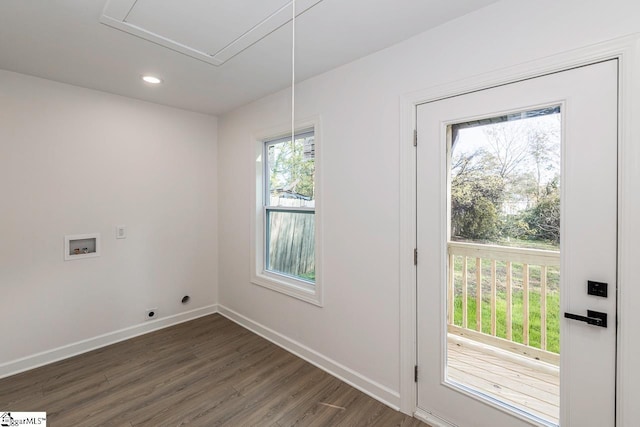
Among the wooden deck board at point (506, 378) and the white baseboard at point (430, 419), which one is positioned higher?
the wooden deck board at point (506, 378)

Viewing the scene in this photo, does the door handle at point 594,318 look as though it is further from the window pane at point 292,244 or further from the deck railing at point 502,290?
the window pane at point 292,244

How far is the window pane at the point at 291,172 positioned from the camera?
2.85 metres

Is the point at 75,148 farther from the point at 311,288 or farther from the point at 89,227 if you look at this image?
the point at 311,288

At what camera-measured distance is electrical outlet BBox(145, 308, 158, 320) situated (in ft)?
10.6

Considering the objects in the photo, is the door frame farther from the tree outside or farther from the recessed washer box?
the recessed washer box

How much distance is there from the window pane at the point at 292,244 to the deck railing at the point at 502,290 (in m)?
1.35

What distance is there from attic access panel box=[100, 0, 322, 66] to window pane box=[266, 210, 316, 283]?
1602mm

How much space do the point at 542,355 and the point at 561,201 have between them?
2.71ft

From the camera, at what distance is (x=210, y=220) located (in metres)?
3.76

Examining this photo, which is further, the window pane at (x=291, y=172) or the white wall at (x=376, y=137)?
the window pane at (x=291, y=172)

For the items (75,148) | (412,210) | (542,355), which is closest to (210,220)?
(75,148)

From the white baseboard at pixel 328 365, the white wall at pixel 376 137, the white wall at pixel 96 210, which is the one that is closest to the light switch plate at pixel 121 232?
the white wall at pixel 96 210

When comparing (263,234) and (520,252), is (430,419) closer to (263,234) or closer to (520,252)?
(520,252)

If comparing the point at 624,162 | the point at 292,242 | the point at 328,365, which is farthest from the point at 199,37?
the point at 328,365
